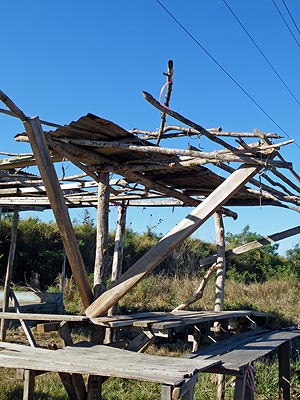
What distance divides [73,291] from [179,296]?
2760 mm

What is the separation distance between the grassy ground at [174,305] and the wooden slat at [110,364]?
8.79 ft

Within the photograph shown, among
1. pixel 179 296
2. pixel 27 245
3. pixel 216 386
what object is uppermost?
pixel 27 245

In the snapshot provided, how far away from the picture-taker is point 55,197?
180 inches

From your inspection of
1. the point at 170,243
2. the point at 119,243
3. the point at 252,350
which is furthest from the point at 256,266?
the point at 170,243

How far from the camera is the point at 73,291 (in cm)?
1338

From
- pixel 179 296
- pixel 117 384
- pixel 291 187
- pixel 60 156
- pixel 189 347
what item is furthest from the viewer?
pixel 179 296

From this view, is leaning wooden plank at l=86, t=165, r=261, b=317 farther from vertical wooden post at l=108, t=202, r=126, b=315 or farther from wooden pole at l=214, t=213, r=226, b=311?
vertical wooden post at l=108, t=202, r=126, b=315

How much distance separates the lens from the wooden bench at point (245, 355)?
4.46m

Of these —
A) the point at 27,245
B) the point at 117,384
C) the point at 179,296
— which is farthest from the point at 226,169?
the point at 27,245

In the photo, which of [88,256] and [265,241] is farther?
[88,256]

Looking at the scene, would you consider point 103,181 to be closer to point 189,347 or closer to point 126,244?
point 189,347

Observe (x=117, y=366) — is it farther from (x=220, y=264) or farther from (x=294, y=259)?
(x=294, y=259)

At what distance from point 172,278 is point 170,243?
1007 centimetres

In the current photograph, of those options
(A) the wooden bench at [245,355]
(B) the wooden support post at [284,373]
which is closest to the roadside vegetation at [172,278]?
(B) the wooden support post at [284,373]
